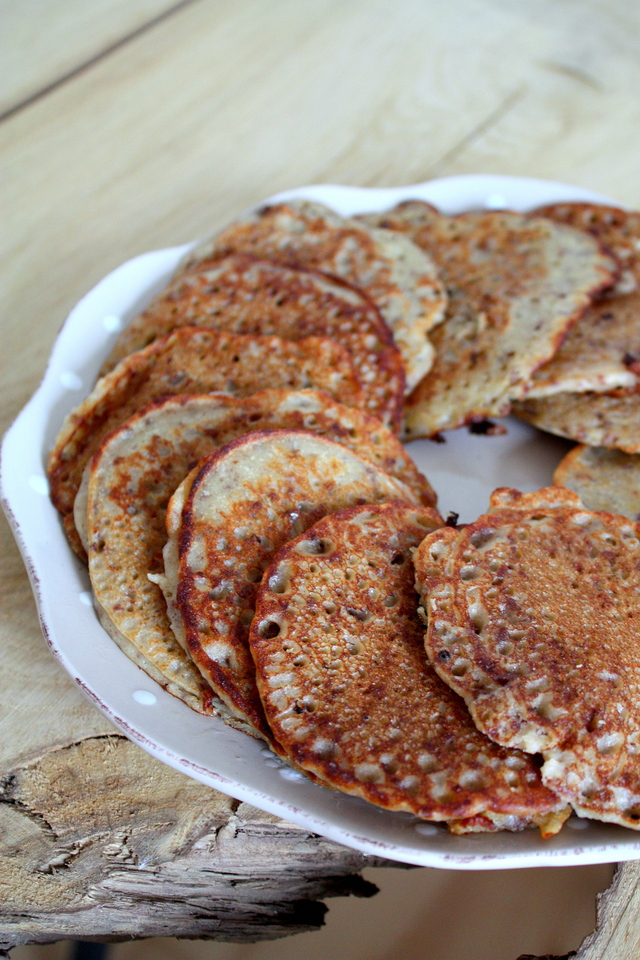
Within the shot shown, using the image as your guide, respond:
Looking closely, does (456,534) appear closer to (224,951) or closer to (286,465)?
(286,465)

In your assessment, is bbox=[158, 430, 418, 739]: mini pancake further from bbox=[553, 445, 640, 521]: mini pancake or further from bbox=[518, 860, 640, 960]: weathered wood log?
bbox=[518, 860, 640, 960]: weathered wood log

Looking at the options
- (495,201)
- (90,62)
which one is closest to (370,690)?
(495,201)

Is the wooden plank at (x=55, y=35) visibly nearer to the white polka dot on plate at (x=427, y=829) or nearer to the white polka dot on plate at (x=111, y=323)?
the white polka dot on plate at (x=111, y=323)

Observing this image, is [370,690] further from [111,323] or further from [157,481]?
[111,323]

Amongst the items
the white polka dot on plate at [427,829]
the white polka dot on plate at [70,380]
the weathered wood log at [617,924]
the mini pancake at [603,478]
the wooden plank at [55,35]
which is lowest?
the weathered wood log at [617,924]

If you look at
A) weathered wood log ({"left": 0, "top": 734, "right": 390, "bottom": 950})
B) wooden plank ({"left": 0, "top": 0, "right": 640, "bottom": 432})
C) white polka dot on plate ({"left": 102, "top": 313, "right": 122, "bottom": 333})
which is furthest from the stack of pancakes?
wooden plank ({"left": 0, "top": 0, "right": 640, "bottom": 432})

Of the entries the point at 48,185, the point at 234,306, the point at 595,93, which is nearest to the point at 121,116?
the point at 48,185

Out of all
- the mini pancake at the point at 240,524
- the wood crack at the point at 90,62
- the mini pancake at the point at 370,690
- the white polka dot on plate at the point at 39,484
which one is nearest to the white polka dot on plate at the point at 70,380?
the white polka dot on plate at the point at 39,484
